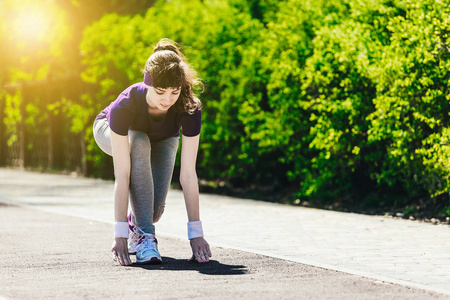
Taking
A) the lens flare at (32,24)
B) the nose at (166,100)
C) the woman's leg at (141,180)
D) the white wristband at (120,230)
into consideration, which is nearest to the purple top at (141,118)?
the woman's leg at (141,180)

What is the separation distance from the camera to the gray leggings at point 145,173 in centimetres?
618

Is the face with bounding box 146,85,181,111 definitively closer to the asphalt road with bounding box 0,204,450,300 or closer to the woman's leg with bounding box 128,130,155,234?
the woman's leg with bounding box 128,130,155,234

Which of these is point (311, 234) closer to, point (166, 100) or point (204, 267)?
point (204, 267)

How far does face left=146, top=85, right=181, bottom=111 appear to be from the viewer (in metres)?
5.93

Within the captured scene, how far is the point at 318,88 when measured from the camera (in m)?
10.7

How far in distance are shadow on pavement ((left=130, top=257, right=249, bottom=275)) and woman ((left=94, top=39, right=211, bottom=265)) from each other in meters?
0.06

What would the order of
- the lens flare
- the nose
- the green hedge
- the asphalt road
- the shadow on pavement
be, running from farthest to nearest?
the lens flare → the green hedge → the nose → the shadow on pavement → the asphalt road

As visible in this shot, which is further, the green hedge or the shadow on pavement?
the green hedge

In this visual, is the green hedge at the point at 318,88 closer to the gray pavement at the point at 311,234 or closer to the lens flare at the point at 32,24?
the gray pavement at the point at 311,234

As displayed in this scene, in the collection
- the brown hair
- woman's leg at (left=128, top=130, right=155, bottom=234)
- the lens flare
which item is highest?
the lens flare

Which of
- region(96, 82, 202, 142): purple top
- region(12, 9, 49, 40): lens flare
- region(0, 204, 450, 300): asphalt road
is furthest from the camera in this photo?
region(12, 9, 49, 40): lens flare

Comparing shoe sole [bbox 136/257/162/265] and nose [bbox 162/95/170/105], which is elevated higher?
nose [bbox 162/95/170/105]

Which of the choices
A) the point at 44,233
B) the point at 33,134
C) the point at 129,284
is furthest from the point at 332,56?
the point at 33,134

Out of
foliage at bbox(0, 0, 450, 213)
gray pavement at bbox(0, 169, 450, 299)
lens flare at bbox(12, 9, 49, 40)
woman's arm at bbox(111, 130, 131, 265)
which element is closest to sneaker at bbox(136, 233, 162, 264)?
woman's arm at bbox(111, 130, 131, 265)
